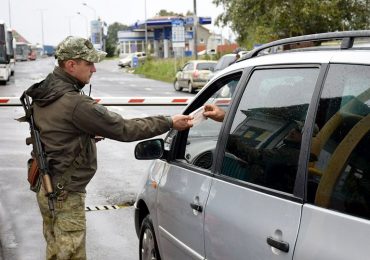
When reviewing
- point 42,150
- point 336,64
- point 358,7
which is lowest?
point 42,150

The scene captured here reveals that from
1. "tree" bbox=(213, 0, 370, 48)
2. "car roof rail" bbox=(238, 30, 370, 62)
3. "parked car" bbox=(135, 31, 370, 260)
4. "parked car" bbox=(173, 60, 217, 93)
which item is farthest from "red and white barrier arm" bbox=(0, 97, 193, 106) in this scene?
"tree" bbox=(213, 0, 370, 48)

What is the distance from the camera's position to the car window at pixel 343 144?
2143 millimetres

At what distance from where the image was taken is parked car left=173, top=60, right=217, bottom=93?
27703 mm

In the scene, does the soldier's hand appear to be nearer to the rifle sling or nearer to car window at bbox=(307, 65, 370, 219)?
the rifle sling

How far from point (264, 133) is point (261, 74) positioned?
0.32 m

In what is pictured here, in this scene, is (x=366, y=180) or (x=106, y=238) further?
(x=106, y=238)

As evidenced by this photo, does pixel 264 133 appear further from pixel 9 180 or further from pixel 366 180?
pixel 9 180

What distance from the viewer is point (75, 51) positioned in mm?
3604

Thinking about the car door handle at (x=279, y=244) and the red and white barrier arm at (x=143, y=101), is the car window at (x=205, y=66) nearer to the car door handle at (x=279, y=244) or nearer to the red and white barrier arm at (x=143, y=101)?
the red and white barrier arm at (x=143, y=101)

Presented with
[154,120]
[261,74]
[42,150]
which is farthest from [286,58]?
[42,150]

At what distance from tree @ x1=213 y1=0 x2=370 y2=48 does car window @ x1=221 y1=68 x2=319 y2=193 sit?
85.7 feet

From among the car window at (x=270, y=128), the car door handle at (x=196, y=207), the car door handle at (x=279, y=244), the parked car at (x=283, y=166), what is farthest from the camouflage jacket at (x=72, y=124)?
the car door handle at (x=279, y=244)

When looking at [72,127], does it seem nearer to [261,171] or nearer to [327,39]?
[261,171]

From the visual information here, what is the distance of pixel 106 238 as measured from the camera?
5727mm
